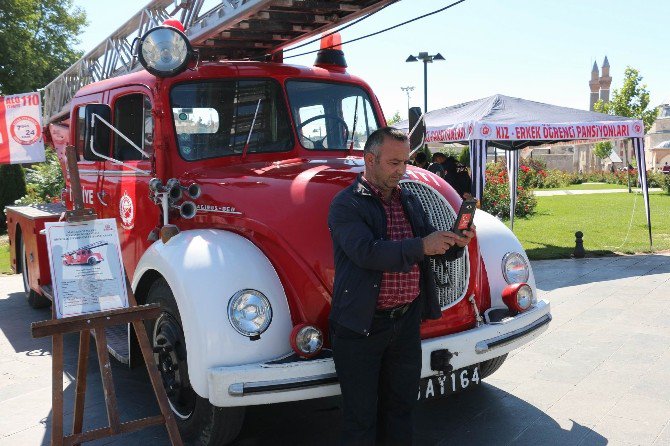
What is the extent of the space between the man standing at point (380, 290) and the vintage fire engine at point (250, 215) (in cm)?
23

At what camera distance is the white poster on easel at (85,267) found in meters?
3.41

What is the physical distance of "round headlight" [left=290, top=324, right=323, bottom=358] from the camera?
10.8 ft

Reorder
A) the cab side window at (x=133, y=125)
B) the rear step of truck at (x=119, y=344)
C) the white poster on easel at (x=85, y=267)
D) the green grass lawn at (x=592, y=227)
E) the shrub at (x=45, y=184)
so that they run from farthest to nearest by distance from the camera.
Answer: the shrub at (x=45, y=184)
the green grass lawn at (x=592, y=227)
the cab side window at (x=133, y=125)
the rear step of truck at (x=119, y=344)
the white poster on easel at (x=85, y=267)

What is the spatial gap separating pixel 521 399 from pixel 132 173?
3242 mm

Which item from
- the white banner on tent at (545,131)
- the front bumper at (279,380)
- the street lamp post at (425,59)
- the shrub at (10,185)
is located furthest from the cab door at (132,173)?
the street lamp post at (425,59)

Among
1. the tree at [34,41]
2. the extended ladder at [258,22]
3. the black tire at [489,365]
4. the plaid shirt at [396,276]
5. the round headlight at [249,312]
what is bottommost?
the black tire at [489,365]

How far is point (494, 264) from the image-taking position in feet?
13.9

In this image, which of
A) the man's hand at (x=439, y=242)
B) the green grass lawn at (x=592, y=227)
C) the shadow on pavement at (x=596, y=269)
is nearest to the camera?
the man's hand at (x=439, y=242)

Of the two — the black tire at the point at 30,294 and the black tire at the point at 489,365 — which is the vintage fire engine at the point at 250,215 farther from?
the black tire at the point at 30,294

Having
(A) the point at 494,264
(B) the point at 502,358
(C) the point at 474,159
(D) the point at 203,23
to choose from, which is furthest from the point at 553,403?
(C) the point at 474,159

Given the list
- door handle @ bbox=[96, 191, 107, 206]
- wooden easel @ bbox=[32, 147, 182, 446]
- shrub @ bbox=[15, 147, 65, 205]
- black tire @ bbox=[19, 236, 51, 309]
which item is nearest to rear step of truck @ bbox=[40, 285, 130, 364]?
wooden easel @ bbox=[32, 147, 182, 446]

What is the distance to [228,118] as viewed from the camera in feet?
15.0

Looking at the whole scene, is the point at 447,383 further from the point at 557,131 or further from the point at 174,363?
the point at 557,131

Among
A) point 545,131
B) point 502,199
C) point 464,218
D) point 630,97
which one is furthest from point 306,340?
Result: point 630,97
